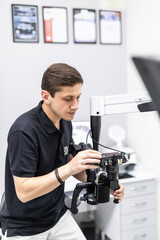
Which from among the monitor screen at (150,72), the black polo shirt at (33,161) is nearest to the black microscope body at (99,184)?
the black polo shirt at (33,161)

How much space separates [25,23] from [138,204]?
182 centimetres

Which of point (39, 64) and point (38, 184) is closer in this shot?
point (38, 184)

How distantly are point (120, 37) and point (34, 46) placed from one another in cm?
89

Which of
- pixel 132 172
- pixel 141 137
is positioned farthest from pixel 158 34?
pixel 132 172

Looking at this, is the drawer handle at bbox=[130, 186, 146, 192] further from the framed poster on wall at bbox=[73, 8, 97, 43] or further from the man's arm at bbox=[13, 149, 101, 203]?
the framed poster on wall at bbox=[73, 8, 97, 43]

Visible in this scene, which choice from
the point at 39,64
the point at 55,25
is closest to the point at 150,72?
the point at 39,64

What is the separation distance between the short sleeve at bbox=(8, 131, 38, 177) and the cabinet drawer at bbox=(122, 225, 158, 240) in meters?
1.44

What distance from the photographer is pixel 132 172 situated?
253cm

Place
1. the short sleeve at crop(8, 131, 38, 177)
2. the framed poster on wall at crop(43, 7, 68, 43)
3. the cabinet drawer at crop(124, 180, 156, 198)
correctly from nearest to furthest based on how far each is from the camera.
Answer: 1. the short sleeve at crop(8, 131, 38, 177)
2. the cabinet drawer at crop(124, 180, 156, 198)
3. the framed poster on wall at crop(43, 7, 68, 43)

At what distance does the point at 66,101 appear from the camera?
1.28 m

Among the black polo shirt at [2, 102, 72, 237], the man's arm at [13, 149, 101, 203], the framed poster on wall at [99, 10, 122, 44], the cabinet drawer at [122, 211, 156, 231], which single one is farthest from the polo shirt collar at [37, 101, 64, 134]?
the framed poster on wall at [99, 10, 122, 44]

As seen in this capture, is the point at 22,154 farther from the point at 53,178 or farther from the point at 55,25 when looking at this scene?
the point at 55,25

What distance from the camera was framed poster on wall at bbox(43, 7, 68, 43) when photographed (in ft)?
8.18

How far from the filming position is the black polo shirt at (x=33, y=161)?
4.11 feet
